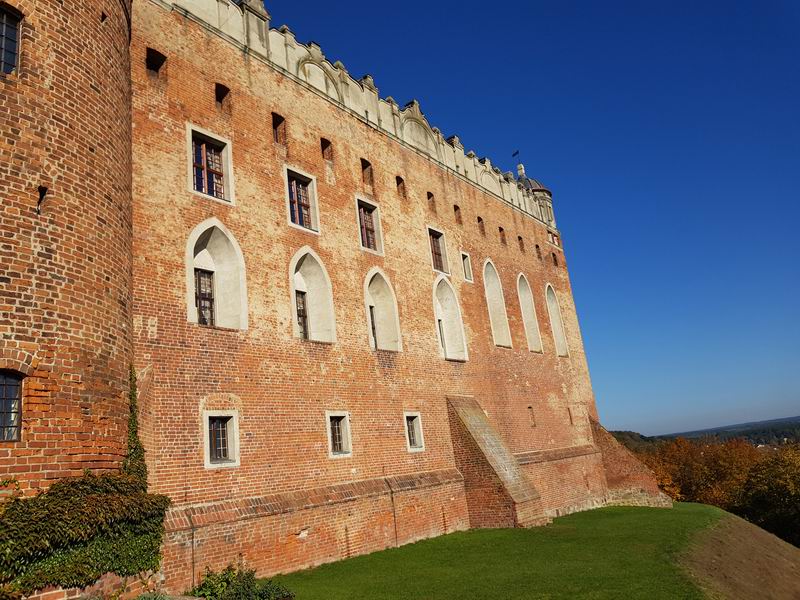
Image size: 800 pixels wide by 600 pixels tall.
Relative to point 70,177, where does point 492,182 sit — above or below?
above

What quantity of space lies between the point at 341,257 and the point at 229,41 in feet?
20.1

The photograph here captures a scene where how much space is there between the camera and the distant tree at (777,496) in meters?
36.1

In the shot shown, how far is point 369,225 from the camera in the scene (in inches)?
706

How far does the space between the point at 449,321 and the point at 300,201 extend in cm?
752

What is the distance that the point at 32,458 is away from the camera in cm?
768

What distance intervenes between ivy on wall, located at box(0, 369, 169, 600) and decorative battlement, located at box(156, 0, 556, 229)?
32.1 feet

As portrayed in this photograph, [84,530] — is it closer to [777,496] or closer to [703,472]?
[777,496]

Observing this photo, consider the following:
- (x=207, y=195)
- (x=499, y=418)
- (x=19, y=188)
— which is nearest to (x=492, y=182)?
(x=499, y=418)

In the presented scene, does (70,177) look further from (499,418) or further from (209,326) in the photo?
(499,418)

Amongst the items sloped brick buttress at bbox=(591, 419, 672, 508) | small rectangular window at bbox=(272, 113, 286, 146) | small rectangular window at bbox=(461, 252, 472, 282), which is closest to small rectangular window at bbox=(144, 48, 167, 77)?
small rectangular window at bbox=(272, 113, 286, 146)

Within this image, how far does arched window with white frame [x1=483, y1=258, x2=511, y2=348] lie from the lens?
2352 centimetres

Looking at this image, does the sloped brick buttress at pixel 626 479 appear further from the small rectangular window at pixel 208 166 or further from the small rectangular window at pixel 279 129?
the small rectangular window at pixel 208 166

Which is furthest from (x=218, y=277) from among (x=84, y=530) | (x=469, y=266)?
(x=469, y=266)

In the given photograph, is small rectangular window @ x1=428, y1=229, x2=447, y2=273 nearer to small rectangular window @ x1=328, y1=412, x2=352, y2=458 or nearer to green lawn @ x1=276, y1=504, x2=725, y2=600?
small rectangular window @ x1=328, y1=412, x2=352, y2=458
